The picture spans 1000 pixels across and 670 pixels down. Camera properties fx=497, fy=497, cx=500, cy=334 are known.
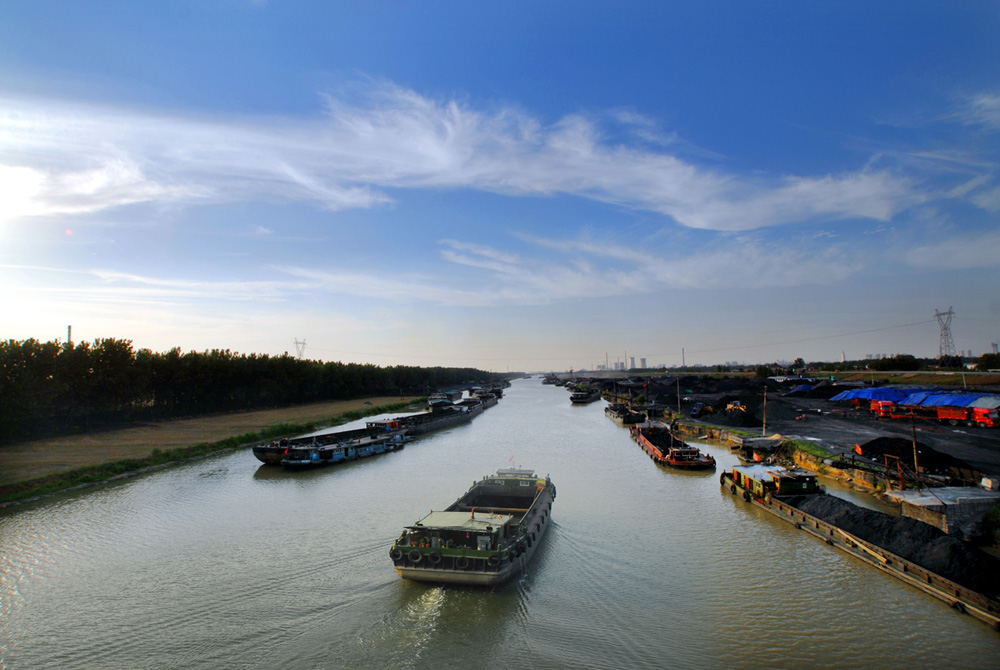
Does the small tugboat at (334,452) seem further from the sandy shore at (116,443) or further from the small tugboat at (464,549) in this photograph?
the small tugboat at (464,549)

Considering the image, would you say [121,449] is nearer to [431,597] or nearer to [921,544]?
[431,597]

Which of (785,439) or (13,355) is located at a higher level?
(13,355)

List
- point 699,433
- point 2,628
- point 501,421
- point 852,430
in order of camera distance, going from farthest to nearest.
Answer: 1. point 501,421
2. point 699,433
3. point 852,430
4. point 2,628

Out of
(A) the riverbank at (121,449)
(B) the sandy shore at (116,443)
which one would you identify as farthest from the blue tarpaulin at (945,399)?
(B) the sandy shore at (116,443)

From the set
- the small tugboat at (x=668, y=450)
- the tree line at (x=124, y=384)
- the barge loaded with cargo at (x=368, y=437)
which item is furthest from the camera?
the tree line at (x=124, y=384)

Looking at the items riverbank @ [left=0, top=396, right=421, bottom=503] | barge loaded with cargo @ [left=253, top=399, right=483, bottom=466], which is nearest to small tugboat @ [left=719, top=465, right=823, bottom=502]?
barge loaded with cargo @ [left=253, top=399, right=483, bottom=466]

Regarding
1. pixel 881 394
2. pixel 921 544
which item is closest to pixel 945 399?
pixel 881 394

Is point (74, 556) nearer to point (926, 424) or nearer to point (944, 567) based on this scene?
point (944, 567)

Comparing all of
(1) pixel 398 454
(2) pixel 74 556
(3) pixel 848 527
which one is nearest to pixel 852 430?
(3) pixel 848 527
